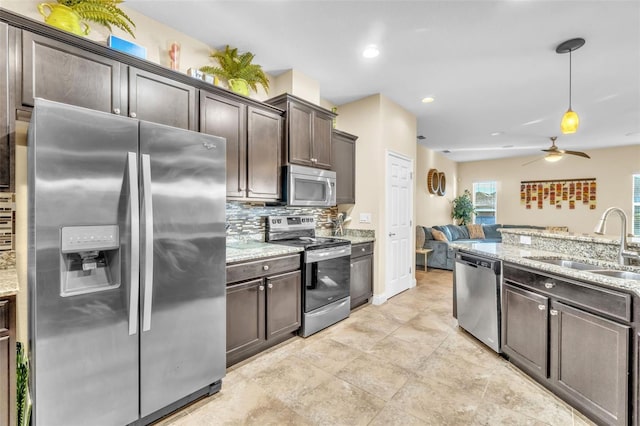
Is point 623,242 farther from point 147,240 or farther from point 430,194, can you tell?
point 430,194

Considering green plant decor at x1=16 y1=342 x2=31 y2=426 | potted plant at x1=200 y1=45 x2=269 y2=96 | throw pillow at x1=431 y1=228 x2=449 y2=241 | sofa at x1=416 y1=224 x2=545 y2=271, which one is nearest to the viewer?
green plant decor at x1=16 y1=342 x2=31 y2=426

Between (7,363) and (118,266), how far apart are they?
0.60 m

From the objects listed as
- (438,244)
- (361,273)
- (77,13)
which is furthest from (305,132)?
(438,244)

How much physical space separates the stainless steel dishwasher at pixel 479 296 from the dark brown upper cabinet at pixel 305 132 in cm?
194

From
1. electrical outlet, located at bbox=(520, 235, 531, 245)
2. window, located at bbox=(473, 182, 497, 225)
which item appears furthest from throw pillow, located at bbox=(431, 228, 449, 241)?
window, located at bbox=(473, 182, 497, 225)

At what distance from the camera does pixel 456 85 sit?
365cm

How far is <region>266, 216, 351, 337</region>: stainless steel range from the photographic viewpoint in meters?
2.89

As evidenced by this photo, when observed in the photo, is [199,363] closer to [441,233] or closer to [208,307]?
[208,307]

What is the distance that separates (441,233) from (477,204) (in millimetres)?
3544

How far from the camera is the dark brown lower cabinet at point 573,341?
5.23 feet

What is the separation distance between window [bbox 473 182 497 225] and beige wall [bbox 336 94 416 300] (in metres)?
5.82

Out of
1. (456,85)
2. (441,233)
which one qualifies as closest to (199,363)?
(456,85)

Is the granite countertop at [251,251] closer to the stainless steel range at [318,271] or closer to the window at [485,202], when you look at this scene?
the stainless steel range at [318,271]

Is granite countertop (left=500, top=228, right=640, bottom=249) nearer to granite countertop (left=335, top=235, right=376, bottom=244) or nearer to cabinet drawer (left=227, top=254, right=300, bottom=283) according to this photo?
granite countertop (left=335, top=235, right=376, bottom=244)
